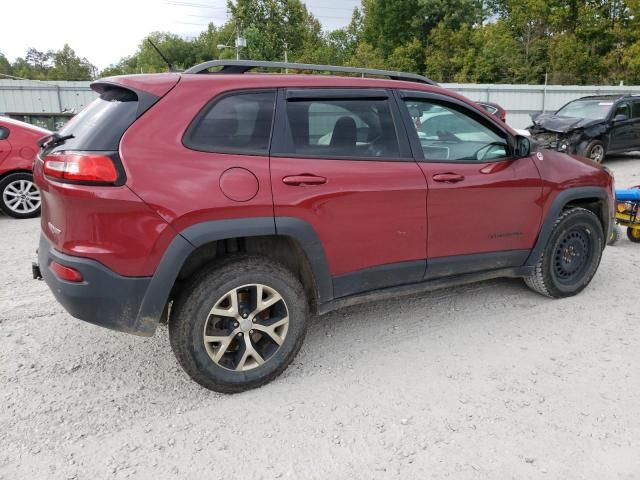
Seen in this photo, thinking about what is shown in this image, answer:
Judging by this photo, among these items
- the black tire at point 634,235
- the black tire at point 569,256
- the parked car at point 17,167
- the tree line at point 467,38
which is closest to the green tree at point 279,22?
the tree line at point 467,38

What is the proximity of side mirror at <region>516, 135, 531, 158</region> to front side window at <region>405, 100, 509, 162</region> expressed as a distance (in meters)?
0.09

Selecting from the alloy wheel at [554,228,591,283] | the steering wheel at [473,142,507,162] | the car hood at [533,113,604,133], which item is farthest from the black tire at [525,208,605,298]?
the car hood at [533,113,604,133]

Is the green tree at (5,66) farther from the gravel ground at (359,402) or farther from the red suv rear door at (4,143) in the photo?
the gravel ground at (359,402)

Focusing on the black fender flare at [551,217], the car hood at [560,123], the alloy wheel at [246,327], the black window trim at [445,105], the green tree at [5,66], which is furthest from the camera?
the green tree at [5,66]

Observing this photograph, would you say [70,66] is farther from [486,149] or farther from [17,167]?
[486,149]

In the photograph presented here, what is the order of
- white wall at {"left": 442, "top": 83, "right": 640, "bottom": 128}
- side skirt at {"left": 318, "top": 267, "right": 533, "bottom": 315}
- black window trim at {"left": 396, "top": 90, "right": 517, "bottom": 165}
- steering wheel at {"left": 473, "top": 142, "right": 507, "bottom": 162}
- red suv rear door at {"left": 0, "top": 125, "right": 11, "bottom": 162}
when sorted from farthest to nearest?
white wall at {"left": 442, "top": 83, "right": 640, "bottom": 128}
red suv rear door at {"left": 0, "top": 125, "right": 11, "bottom": 162}
steering wheel at {"left": 473, "top": 142, "right": 507, "bottom": 162}
black window trim at {"left": 396, "top": 90, "right": 517, "bottom": 165}
side skirt at {"left": 318, "top": 267, "right": 533, "bottom": 315}

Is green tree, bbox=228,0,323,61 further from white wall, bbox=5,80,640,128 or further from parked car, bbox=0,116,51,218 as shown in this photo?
parked car, bbox=0,116,51,218

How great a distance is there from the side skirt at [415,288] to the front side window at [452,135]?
2.76 ft

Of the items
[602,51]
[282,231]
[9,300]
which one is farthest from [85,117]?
[602,51]

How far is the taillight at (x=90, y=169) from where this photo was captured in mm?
2512

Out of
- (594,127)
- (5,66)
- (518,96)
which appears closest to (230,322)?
(594,127)

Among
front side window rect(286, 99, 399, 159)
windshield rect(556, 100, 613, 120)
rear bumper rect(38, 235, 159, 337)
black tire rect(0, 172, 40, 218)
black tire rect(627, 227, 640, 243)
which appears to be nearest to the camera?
rear bumper rect(38, 235, 159, 337)

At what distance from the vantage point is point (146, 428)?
2664 mm

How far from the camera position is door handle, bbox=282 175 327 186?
9.40 ft
